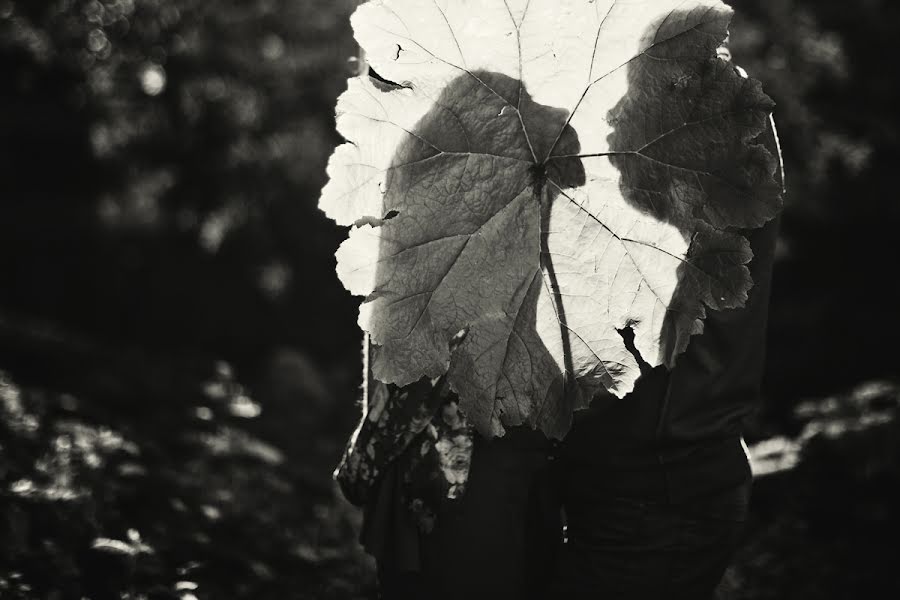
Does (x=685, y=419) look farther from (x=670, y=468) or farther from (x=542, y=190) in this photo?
(x=542, y=190)

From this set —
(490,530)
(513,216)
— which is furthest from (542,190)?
(490,530)

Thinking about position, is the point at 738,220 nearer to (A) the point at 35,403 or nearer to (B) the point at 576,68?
(B) the point at 576,68

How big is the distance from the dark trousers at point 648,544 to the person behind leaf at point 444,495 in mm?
Answer: 89

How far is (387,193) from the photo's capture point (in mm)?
1217

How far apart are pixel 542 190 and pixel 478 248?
145 mm

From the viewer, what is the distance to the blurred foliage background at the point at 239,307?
2.62m

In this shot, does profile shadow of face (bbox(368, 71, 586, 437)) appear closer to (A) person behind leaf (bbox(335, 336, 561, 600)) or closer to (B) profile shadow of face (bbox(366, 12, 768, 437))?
(B) profile shadow of face (bbox(366, 12, 768, 437))

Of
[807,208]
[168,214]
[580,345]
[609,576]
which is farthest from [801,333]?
[168,214]

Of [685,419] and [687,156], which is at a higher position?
[687,156]

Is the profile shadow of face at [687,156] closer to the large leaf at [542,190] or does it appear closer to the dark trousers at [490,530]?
the large leaf at [542,190]

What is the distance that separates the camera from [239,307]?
880cm

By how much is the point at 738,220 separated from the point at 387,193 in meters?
0.55

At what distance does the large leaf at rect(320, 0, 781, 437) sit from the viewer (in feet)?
3.91

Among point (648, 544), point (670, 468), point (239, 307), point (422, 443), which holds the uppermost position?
point (239, 307)
